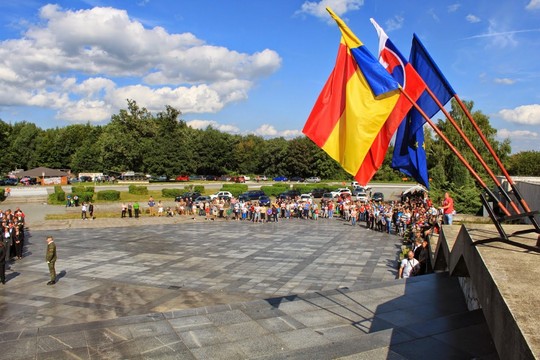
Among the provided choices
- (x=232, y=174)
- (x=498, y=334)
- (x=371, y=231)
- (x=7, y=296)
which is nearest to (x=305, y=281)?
(x=7, y=296)

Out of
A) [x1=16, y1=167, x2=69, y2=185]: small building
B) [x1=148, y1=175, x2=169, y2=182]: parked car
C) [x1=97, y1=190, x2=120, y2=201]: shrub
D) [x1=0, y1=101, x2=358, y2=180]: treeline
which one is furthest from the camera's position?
[x1=0, y1=101, x2=358, y2=180]: treeline

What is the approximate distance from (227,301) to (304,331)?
4.59m

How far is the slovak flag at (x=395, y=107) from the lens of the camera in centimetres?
770

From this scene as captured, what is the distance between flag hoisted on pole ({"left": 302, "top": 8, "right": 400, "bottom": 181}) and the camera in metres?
7.50

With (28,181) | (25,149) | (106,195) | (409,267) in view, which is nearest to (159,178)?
(28,181)

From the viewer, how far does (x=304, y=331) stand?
6.90 m

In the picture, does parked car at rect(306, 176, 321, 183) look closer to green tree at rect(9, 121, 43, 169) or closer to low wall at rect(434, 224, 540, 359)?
green tree at rect(9, 121, 43, 169)

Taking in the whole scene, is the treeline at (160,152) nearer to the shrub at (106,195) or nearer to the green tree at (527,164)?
the green tree at (527,164)

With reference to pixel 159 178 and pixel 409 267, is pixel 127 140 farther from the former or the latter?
pixel 409 267

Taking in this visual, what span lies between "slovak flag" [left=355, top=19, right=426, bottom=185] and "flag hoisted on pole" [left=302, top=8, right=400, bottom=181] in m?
0.27

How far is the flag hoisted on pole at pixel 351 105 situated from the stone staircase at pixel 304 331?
8.95ft

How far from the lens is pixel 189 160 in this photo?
231 ft

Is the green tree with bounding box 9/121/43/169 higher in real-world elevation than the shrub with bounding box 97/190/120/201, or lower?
higher

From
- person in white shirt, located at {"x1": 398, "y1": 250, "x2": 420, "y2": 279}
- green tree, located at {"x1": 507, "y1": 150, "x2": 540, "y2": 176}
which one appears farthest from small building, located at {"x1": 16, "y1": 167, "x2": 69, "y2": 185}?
green tree, located at {"x1": 507, "y1": 150, "x2": 540, "y2": 176}
